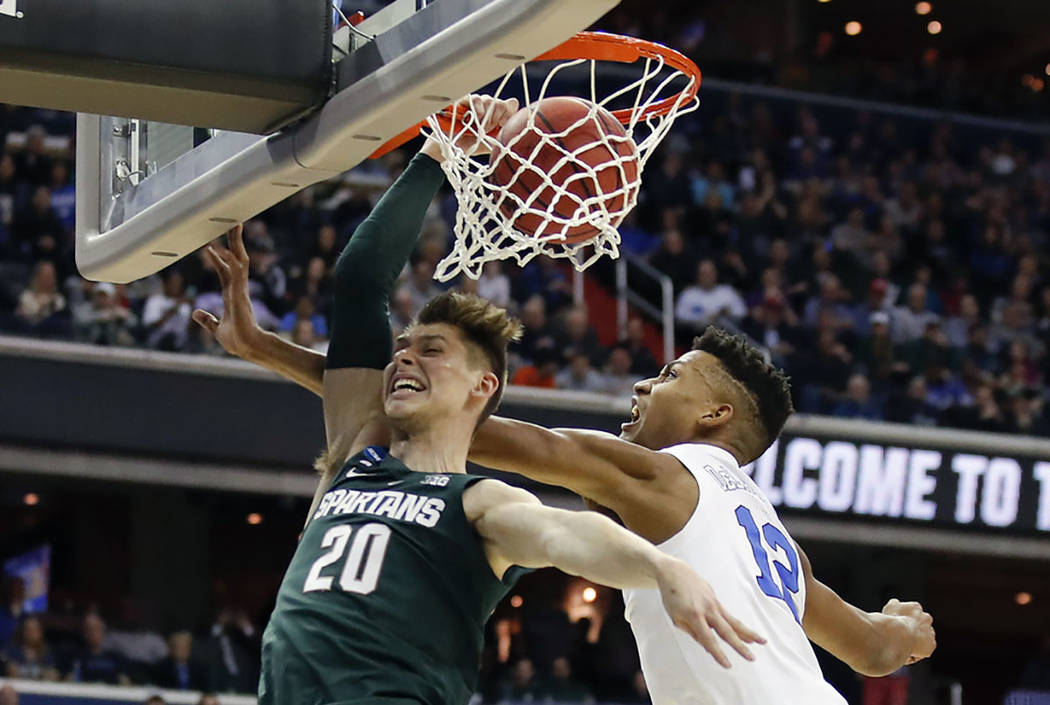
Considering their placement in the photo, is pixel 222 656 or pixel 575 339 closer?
pixel 222 656

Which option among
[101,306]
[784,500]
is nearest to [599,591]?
[784,500]

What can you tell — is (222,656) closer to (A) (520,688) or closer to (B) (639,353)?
(A) (520,688)

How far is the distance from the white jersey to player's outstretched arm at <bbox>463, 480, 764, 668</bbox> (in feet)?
2.17

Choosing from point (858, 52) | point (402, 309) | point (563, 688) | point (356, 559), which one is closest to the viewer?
point (356, 559)

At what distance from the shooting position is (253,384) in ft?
38.1

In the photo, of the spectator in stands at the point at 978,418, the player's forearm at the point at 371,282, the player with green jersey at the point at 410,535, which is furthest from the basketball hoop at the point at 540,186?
the spectator in stands at the point at 978,418

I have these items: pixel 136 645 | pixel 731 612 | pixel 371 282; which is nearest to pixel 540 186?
pixel 371 282

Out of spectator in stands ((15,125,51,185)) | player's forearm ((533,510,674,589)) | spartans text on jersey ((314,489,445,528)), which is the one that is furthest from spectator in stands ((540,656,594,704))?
player's forearm ((533,510,674,589))

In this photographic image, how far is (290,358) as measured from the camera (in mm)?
4414

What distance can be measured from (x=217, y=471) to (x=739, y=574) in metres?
8.21

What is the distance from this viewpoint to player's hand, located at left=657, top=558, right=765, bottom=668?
9.46ft

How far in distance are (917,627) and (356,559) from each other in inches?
72.7

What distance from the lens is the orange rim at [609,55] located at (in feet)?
13.5

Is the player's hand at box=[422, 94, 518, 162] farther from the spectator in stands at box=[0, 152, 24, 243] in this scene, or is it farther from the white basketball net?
the spectator in stands at box=[0, 152, 24, 243]
